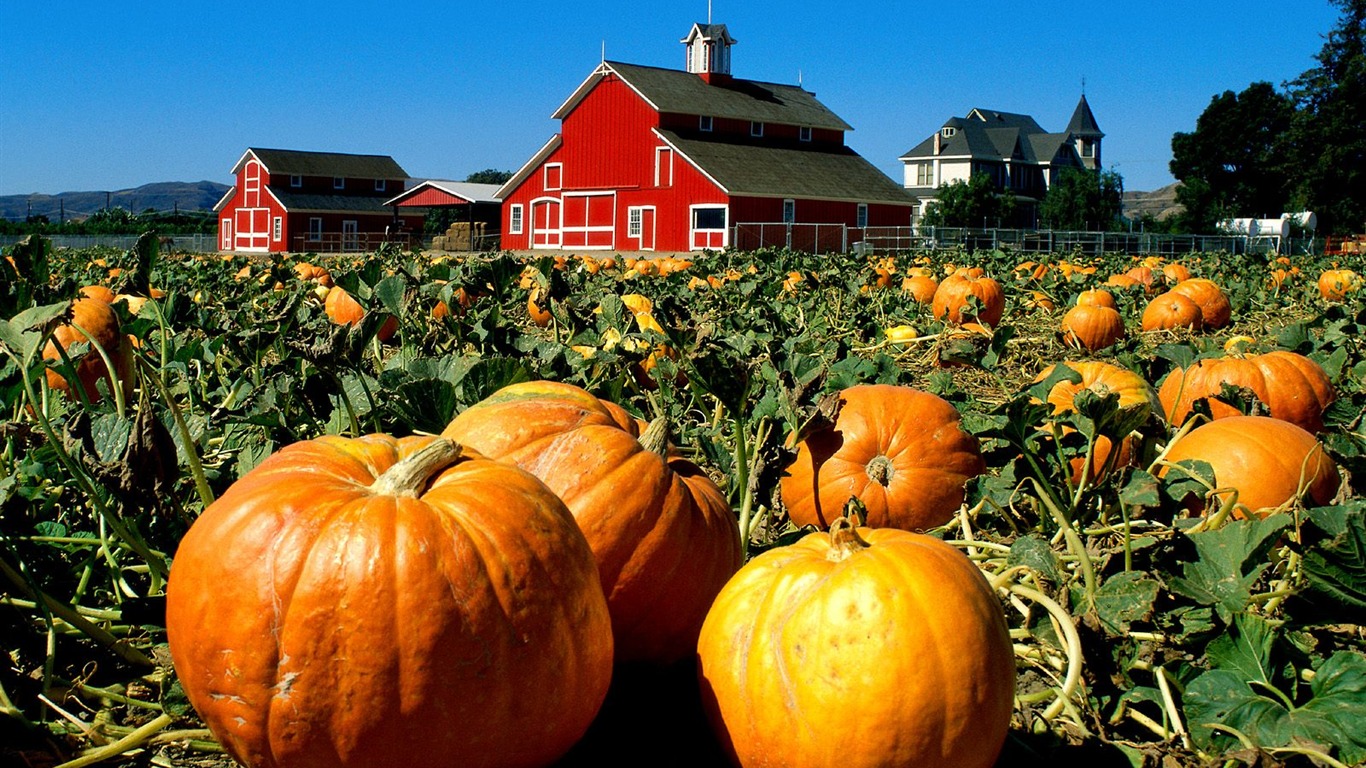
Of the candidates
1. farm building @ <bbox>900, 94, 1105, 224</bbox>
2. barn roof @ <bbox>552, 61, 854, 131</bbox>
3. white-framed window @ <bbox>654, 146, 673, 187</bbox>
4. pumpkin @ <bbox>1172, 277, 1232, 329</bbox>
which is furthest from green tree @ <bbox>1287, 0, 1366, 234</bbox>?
pumpkin @ <bbox>1172, 277, 1232, 329</bbox>

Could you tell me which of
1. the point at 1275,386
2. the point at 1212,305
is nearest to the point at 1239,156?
the point at 1212,305

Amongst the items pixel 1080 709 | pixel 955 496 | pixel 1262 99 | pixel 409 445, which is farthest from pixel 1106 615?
pixel 1262 99

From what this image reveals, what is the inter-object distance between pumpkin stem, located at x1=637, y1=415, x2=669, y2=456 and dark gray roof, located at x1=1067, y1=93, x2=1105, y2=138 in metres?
134

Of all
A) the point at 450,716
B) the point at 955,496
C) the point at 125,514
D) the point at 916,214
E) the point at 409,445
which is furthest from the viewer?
the point at 916,214

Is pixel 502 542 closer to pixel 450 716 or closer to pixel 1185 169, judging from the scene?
pixel 450 716

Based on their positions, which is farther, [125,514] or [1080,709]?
[125,514]

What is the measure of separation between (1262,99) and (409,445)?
87.3m

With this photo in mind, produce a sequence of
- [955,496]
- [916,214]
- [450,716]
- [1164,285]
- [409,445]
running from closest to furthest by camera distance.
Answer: [450,716] → [409,445] → [955,496] → [1164,285] → [916,214]

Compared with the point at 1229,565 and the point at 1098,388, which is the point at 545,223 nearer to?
the point at 1098,388

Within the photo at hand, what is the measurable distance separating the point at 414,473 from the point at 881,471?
1760 millimetres

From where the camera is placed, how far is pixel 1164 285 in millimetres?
12445

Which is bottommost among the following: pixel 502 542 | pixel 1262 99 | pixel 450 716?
pixel 450 716

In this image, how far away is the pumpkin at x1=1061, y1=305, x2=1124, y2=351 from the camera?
8.13m

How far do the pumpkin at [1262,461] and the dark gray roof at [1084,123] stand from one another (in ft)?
434
